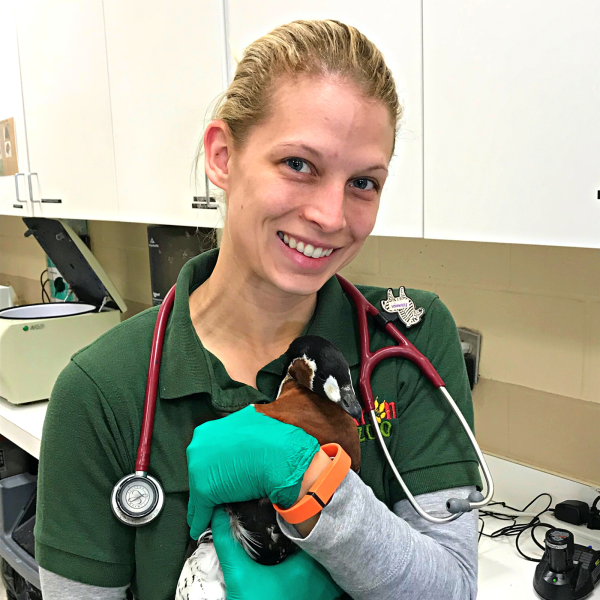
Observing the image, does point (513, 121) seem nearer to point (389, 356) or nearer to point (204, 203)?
point (389, 356)

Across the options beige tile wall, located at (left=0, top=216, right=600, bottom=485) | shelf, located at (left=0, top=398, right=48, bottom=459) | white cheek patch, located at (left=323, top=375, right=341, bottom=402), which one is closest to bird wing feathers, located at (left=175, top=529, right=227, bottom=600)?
white cheek patch, located at (left=323, top=375, right=341, bottom=402)

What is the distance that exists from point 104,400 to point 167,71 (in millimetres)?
Answer: 1127

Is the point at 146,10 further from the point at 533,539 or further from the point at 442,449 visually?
the point at 533,539

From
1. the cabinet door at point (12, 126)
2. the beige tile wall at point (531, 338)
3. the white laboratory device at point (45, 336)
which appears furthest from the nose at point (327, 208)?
the cabinet door at point (12, 126)

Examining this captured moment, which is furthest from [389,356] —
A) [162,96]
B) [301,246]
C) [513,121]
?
[162,96]

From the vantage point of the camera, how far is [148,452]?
81 cm

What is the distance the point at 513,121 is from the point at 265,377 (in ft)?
1.80

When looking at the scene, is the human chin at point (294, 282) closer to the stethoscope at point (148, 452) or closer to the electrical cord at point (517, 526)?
the stethoscope at point (148, 452)

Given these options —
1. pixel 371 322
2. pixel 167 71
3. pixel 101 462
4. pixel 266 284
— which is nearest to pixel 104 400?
pixel 101 462

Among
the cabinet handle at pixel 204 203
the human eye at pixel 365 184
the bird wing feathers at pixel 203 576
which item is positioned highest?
the human eye at pixel 365 184

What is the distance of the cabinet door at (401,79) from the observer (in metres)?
1.14

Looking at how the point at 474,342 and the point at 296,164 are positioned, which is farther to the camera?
the point at 474,342

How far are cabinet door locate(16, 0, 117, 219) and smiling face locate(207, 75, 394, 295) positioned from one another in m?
1.27

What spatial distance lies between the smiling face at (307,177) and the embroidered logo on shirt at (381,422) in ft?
0.61
